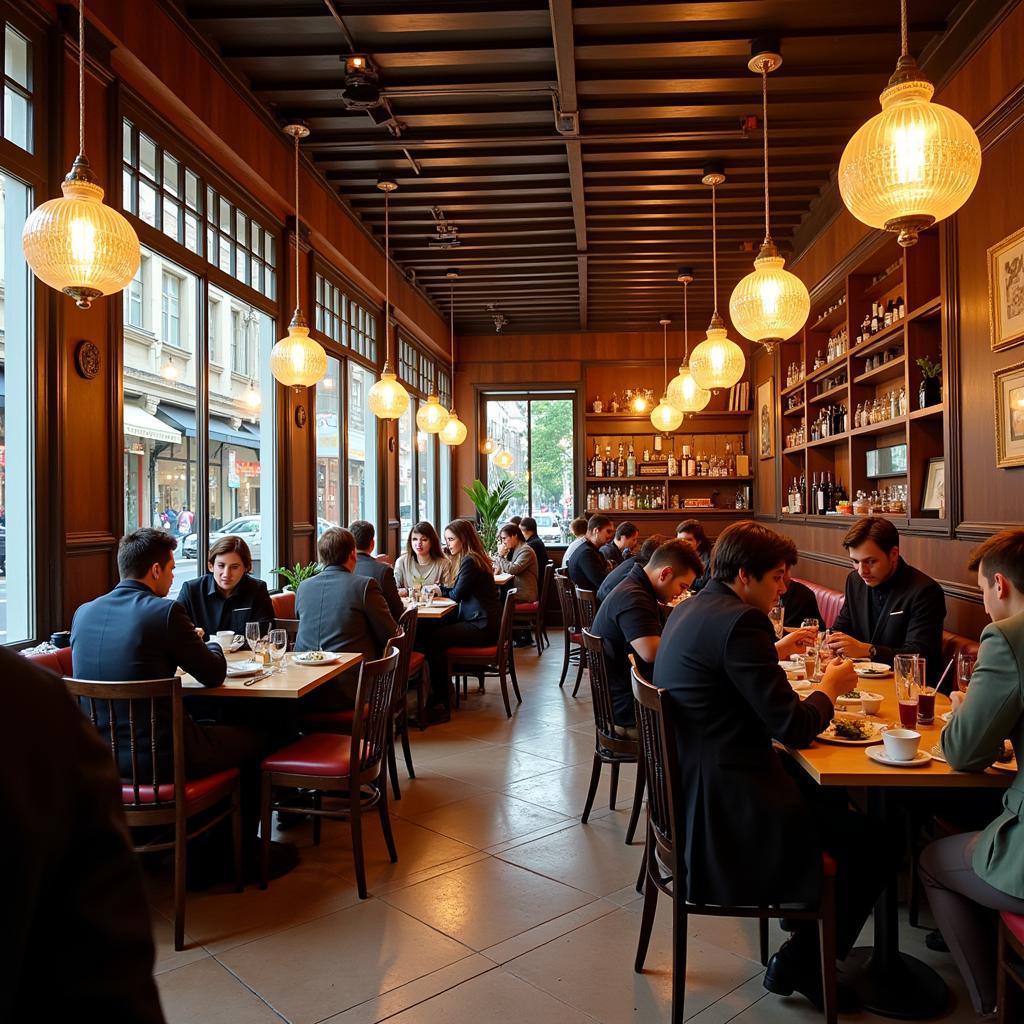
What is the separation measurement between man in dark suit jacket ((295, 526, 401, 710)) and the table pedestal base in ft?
8.79

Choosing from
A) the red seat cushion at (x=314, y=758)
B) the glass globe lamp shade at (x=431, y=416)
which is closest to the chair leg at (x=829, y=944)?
the red seat cushion at (x=314, y=758)

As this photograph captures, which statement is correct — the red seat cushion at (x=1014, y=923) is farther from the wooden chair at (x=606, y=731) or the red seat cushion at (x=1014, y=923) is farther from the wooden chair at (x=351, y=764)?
the wooden chair at (x=351, y=764)

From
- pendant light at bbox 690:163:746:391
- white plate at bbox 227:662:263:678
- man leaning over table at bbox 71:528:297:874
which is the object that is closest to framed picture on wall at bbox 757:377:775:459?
pendant light at bbox 690:163:746:391

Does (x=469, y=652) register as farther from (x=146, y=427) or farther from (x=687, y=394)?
(x=687, y=394)

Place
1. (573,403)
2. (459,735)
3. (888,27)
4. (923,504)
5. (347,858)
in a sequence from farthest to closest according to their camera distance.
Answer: (573,403) → (459,735) → (923,504) → (888,27) → (347,858)

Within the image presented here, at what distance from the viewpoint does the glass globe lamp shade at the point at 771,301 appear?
441 centimetres

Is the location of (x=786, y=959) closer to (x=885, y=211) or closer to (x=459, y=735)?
(x=885, y=211)

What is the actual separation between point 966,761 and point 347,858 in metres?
2.59

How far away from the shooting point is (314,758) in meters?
3.42

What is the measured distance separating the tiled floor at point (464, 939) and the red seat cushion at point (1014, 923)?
602 millimetres

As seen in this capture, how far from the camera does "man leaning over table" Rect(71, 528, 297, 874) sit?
3.03 m

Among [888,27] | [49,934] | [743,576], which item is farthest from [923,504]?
[49,934]

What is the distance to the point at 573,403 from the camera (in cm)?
1194

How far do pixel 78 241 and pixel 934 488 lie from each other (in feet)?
15.3
